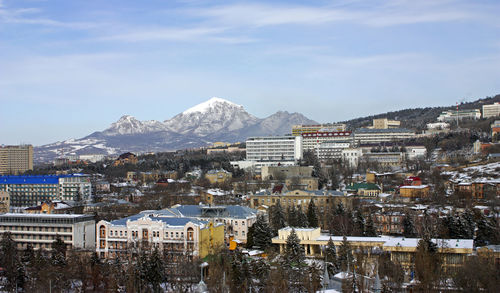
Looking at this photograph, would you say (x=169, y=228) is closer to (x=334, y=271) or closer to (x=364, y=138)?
(x=334, y=271)

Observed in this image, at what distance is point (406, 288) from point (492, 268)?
342 cm

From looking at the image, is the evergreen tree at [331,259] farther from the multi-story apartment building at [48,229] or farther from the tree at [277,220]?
the multi-story apartment building at [48,229]

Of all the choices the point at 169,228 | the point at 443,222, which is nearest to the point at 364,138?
the point at 443,222

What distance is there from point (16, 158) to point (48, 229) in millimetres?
78517

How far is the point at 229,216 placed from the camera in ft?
124

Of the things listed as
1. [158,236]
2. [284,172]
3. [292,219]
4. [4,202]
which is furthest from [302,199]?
[4,202]

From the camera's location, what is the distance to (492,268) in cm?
2428

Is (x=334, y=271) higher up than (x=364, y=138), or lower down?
lower down

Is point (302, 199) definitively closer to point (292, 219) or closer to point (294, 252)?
point (292, 219)

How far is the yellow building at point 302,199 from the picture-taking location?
150 ft

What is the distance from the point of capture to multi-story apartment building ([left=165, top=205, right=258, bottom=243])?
37.2m

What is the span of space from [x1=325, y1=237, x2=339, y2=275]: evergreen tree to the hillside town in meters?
0.07

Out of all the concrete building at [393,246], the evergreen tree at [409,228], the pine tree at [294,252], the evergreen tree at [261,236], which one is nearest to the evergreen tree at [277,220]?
the evergreen tree at [261,236]

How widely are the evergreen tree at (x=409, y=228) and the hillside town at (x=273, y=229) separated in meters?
0.08
